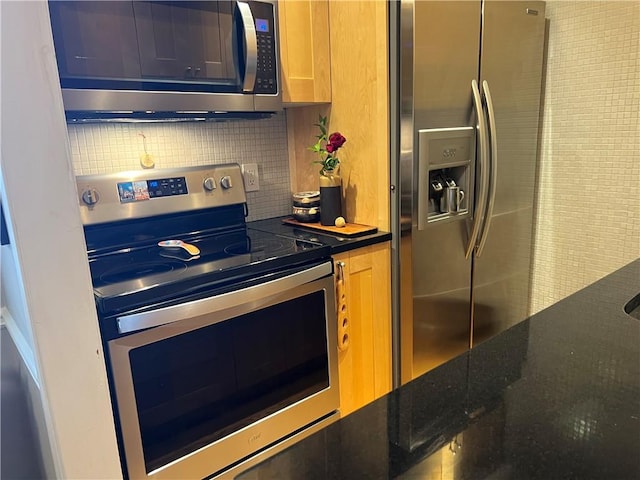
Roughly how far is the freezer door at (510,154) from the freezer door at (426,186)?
10 cm

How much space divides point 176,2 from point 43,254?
3.02 ft

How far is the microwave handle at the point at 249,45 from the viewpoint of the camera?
1.56 metres

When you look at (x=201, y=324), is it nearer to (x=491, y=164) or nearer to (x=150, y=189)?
(x=150, y=189)

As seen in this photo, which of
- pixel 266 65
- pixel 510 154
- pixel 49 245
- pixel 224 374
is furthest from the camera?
pixel 510 154

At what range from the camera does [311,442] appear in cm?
62

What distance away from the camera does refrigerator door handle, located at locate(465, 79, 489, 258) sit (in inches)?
72.5

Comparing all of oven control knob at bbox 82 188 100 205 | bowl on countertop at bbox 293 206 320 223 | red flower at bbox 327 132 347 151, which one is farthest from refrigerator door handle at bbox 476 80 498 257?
oven control knob at bbox 82 188 100 205

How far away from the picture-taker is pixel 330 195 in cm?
189

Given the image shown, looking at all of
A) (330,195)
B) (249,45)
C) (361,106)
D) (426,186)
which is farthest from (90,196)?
(426,186)

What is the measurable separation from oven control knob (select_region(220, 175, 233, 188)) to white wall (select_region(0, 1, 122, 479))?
902mm

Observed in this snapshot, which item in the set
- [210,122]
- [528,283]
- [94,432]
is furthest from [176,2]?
[528,283]

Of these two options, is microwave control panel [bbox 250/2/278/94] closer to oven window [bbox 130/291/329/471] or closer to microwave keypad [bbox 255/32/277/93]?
microwave keypad [bbox 255/32/277/93]

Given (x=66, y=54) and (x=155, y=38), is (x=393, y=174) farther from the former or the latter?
(x=66, y=54)

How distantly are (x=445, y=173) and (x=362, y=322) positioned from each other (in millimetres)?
688
